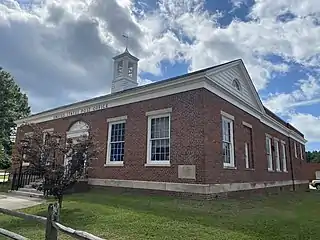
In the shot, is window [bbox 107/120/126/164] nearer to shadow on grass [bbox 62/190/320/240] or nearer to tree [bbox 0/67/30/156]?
shadow on grass [bbox 62/190/320/240]

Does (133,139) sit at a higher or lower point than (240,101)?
lower

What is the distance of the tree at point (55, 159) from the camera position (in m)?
9.02

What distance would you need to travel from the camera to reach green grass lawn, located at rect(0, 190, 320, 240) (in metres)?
6.66

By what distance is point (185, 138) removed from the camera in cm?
1259

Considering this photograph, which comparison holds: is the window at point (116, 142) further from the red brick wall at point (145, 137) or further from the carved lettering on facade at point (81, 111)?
the carved lettering on facade at point (81, 111)

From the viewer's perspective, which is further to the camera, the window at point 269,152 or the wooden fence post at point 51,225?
the window at point 269,152

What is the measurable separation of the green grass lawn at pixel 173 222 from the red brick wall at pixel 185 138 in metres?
2.22

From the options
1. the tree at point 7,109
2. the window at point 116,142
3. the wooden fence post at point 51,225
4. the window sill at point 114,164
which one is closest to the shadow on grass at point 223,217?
the wooden fence post at point 51,225

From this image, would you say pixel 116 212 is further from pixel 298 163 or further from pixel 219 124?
pixel 298 163

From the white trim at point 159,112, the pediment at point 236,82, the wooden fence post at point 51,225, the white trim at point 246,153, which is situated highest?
the pediment at point 236,82

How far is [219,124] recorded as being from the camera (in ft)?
44.3

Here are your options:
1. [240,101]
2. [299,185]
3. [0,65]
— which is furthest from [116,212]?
[0,65]

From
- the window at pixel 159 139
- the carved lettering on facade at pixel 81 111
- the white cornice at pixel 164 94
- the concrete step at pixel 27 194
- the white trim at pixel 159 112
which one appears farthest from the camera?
the carved lettering on facade at pixel 81 111

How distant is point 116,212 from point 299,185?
2510 centimetres
